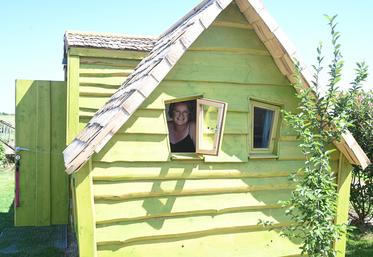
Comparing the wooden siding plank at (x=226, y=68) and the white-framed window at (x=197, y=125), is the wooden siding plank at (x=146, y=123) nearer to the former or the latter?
the white-framed window at (x=197, y=125)

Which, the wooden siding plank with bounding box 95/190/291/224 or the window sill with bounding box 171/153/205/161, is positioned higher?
the window sill with bounding box 171/153/205/161

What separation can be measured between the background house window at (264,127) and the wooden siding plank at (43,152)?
455cm

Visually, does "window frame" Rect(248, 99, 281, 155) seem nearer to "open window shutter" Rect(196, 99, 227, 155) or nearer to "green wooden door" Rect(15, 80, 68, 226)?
"open window shutter" Rect(196, 99, 227, 155)

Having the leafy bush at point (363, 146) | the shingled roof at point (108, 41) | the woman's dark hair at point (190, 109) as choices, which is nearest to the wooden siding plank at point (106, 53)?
the shingled roof at point (108, 41)

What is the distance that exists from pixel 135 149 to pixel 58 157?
13.4ft

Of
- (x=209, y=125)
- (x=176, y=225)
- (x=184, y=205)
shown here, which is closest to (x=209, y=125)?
(x=209, y=125)

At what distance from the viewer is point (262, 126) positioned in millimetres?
5738

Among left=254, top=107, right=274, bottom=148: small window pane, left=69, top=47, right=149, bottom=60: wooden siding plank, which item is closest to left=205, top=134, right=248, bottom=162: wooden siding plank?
left=254, top=107, right=274, bottom=148: small window pane

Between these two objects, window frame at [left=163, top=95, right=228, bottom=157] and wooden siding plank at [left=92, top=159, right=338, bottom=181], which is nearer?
wooden siding plank at [left=92, top=159, right=338, bottom=181]

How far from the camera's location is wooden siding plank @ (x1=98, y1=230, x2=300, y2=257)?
16.1 ft

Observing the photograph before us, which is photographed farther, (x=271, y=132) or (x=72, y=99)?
(x=72, y=99)

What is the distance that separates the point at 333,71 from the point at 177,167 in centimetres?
216

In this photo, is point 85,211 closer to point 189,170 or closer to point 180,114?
point 189,170

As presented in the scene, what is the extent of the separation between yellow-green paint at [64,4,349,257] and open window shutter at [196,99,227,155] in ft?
0.67
